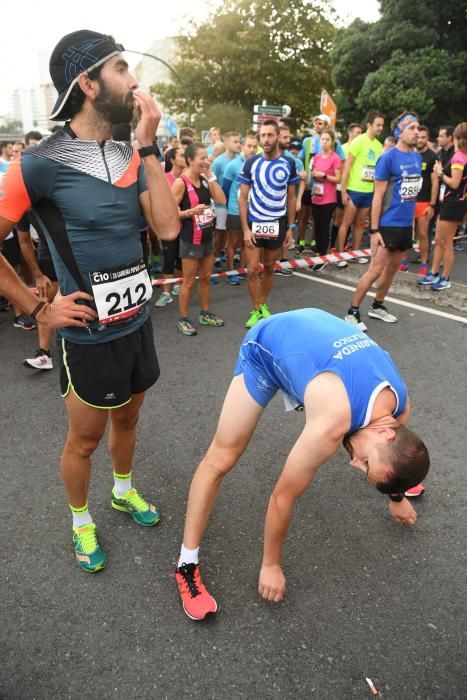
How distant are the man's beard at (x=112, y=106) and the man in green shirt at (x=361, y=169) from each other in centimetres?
606

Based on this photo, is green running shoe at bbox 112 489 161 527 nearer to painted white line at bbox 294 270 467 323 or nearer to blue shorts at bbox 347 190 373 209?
painted white line at bbox 294 270 467 323

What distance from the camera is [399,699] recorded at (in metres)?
1.87

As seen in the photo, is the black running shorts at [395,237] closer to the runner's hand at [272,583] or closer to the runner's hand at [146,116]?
the runner's hand at [146,116]

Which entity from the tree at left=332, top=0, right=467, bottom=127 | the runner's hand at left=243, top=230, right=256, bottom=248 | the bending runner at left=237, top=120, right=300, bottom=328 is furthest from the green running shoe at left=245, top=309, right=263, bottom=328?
the tree at left=332, top=0, right=467, bottom=127

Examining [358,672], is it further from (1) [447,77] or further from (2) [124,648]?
(1) [447,77]

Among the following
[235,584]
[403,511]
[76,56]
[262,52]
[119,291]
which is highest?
[262,52]

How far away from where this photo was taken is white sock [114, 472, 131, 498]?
269 cm

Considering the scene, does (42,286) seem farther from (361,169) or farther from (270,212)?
(361,169)

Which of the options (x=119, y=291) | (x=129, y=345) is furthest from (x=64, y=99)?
(x=129, y=345)

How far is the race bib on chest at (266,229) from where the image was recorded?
545 cm

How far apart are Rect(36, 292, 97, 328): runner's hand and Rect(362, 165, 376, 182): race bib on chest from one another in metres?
6.68

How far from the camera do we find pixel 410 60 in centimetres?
1773

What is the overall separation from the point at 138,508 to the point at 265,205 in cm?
380

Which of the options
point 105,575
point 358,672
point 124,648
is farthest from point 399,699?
point 105,575
